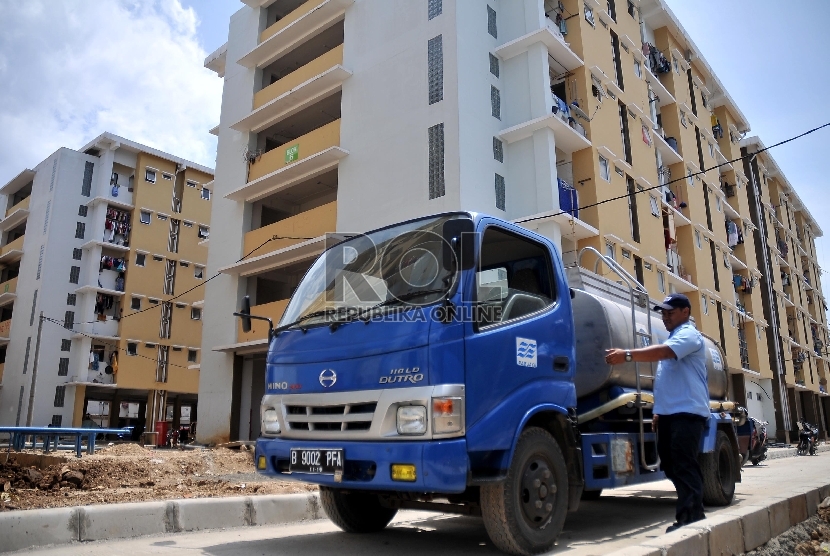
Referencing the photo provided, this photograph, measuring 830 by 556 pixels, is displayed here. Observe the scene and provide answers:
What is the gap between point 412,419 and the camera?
4312 millimetres

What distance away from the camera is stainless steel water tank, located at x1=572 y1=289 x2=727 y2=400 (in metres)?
6.07

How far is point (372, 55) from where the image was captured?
880 inches

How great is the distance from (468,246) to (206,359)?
22.5 meters

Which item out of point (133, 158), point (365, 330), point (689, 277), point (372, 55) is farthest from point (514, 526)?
point (133, 158)

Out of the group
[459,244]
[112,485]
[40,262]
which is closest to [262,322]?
[112,485]

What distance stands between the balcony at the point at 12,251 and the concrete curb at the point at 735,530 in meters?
49.3

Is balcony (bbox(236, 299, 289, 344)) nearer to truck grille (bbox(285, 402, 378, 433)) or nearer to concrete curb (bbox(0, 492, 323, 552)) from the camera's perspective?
concrete curb (bbox(0, 492, 323, 552))

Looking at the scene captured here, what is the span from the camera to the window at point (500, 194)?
2003cm

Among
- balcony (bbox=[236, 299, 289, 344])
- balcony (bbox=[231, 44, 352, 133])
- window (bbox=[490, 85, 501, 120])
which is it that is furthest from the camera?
balcony (bbox=[231, 44, 352, 133])

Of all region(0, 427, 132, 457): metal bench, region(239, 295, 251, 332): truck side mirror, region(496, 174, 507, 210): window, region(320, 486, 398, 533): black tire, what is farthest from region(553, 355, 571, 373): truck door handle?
region(496, 174, 507, 210): window

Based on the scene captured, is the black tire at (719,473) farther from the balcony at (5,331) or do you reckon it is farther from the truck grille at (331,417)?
the balcony at (5,331)

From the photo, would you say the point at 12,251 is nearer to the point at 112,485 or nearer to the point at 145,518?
the point at 112,485

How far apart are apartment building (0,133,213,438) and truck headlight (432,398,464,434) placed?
37138mm

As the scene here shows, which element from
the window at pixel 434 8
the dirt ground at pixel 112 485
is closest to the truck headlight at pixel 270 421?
the dirt ground at pixel 112 485
